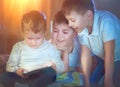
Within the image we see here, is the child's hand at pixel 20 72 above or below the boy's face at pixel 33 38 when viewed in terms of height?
below

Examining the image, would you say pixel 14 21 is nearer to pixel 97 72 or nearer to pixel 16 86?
pixel 16 86

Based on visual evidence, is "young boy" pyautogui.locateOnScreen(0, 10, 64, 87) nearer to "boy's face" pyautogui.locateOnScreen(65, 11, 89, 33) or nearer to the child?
the child

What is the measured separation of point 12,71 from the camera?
209 cm

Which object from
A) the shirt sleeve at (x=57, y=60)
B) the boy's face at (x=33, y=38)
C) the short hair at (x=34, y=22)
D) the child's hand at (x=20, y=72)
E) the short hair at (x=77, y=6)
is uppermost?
the short hair at (x=77, y=6)

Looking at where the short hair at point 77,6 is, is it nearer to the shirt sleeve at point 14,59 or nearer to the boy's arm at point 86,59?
the boy's arm at point 86,59

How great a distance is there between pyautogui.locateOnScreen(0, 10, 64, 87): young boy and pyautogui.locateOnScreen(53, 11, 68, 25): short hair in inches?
2.4

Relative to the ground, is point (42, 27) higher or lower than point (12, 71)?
higher

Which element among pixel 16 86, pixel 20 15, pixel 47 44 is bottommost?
pixel 16 86

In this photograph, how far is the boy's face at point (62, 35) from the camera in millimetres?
2049

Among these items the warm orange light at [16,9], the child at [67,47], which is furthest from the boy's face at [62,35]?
the warm orange light at [16,9]

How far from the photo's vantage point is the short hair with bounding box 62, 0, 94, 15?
6.59ft

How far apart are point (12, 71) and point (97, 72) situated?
478 millimetres

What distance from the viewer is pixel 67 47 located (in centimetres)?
207

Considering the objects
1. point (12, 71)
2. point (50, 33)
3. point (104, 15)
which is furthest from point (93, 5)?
point (12, 71)
